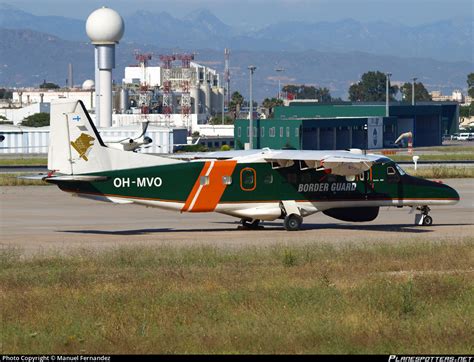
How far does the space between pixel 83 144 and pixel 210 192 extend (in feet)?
15.1

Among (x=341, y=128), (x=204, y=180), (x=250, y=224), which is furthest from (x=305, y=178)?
(x=341, y=128)

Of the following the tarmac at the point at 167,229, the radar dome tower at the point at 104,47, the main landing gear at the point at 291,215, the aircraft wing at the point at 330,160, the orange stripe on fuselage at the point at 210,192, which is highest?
the radar dome tower at the point at 104,47

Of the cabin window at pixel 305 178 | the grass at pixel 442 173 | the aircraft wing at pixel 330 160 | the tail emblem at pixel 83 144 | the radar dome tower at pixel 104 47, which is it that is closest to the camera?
the tail emblem at pixel 83 144

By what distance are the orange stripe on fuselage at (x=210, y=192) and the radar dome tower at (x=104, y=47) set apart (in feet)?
304

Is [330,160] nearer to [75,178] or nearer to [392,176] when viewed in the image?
[392,176]

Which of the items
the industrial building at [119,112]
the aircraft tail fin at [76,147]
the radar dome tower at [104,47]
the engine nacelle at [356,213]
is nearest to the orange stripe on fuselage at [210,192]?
the aircraft tail fin at [76,147]

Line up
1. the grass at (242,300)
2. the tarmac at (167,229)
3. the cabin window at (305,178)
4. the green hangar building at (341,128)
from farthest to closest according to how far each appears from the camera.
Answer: the green hangar building at (341,128) < the cabin window at (305,178) < the tarmac at (167,229) < the grass at (242,300)

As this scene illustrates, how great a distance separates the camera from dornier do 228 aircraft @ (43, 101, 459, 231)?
3356 cm

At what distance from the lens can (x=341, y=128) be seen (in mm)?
126812

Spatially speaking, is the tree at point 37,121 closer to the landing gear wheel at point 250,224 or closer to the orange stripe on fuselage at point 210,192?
the landing gear wheel at point 250,224

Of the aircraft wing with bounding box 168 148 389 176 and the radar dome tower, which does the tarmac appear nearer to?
the aircraft wing with bounding box 168 148 389 176

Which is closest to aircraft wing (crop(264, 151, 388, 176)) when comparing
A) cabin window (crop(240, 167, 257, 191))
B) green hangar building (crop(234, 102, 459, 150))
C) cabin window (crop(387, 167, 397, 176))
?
cabin window (crop(240, 167, 257, 191))

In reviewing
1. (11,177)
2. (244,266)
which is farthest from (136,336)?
(11,177)

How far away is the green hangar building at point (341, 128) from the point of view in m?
118
